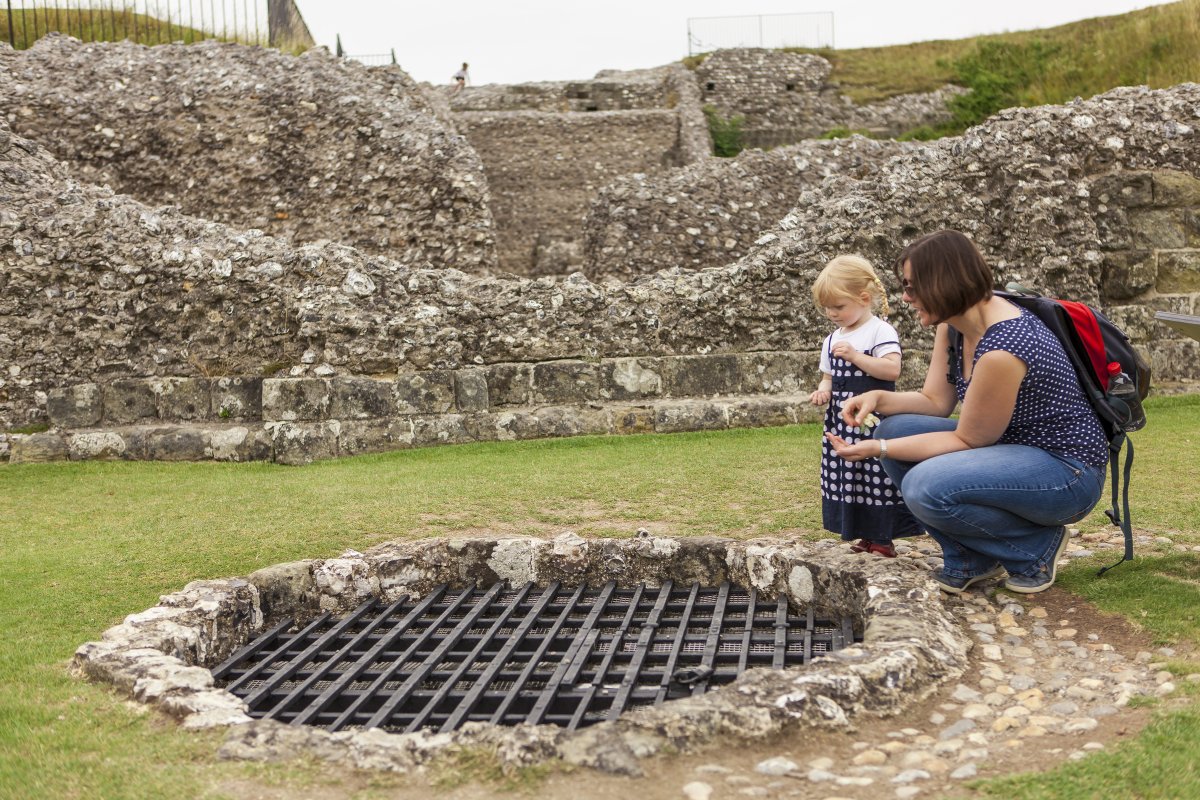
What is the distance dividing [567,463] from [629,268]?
538 centimetres

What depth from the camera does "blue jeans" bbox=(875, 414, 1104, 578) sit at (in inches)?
140

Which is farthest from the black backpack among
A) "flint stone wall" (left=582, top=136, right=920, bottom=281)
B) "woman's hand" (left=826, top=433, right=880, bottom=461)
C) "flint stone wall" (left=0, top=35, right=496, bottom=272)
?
"flint stone wall" (left=0, top=35, right=496, bottom=272)

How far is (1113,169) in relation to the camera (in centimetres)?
981

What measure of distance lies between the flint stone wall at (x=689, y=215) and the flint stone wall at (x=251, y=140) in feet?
5.39

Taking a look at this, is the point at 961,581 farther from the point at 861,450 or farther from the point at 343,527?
the point at 343,527

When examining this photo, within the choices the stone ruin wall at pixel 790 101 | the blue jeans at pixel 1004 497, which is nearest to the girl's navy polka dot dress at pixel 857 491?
the blue jeans at pixel 1004 497

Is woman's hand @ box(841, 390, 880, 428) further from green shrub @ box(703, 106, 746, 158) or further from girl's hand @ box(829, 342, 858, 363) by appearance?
green shrub @ box(703, 106, 746, 158)

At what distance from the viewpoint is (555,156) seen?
19.4 metres

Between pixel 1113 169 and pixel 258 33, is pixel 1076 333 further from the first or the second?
pixel 258 33

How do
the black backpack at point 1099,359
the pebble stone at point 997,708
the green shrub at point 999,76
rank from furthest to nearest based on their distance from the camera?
the green shrub at point 999,76 → the black backpack at point 1099,359 → the pebble stone at point 997,708

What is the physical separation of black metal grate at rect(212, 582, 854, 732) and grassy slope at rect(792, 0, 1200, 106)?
1547 cm

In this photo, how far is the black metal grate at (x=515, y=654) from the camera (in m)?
3.30

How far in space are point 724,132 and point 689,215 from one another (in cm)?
1028

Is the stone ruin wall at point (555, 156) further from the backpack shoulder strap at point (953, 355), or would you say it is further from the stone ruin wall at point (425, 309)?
the backpack shoulder strap at point (953, 355)
